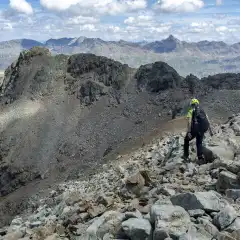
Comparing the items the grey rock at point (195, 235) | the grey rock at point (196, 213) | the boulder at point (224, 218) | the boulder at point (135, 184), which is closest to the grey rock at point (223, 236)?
the grey rock at point (195, 235)

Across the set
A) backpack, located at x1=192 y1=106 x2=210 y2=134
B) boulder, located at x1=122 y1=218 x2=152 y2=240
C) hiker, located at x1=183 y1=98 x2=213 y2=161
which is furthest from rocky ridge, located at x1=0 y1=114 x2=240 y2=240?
backpack, located at x1=192 y1=106 x2=210 y2=134

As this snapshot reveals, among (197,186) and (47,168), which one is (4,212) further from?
(197,186)

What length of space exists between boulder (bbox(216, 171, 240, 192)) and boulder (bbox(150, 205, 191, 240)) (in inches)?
144

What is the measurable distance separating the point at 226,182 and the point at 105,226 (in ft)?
16.0

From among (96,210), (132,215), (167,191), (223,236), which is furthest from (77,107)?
(223,236)

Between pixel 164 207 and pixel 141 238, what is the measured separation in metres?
1.18

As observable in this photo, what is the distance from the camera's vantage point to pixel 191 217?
1194cm

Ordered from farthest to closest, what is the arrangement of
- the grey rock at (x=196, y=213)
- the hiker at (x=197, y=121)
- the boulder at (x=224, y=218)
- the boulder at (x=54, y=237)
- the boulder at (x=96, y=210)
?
the hiker at (x=197, y=121), the boulder at (x=96, y=210), the boulder at (x=54, y=237), the grey rock at (x=196, y=213), the boulder at (x=224, y=218)

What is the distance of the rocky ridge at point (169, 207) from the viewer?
37.0 feet

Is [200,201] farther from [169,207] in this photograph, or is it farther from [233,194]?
[233,194]

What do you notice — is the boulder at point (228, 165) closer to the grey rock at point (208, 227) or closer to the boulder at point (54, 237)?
the grey rock at point (208, 227)

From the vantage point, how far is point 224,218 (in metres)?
11.4

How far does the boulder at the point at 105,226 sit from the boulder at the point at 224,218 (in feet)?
9.38

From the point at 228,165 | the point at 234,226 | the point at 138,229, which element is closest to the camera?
the point at 234,226
